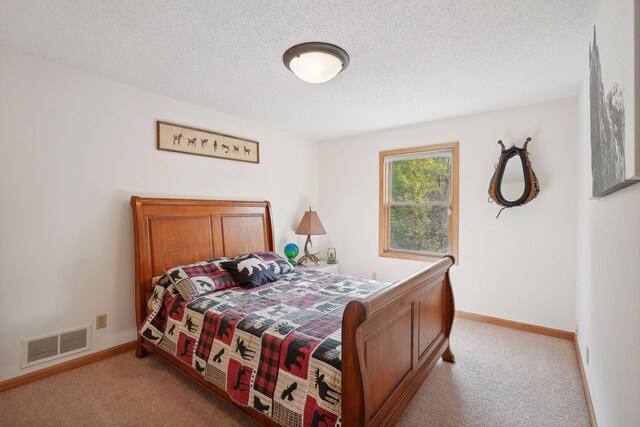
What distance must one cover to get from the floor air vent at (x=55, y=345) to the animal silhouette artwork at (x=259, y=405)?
1.78 m

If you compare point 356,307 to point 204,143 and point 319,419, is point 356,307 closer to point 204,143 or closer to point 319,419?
point 319,419

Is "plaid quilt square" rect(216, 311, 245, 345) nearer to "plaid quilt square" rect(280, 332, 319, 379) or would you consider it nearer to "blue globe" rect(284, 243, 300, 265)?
"plaid quilt square" rect(280, 332, 319, 379)

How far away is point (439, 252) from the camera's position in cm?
386

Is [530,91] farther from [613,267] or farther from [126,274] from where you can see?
[126,274]

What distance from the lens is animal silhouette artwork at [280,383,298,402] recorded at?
1.55 meters

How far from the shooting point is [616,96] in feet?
3.78

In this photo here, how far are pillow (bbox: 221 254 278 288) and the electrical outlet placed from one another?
106 cm

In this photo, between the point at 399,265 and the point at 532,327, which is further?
the point at 399,265

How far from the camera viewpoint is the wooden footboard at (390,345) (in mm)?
1330

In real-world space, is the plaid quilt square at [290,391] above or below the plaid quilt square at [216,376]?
above

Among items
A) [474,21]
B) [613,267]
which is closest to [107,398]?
[613,267]

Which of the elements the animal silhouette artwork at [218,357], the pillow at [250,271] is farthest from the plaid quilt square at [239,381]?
the pillow at [250,271]

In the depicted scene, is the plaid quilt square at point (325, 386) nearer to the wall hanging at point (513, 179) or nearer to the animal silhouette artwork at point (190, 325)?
the animal silhouette artwork at point (190, 325)

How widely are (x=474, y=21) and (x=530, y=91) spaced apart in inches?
58.6
